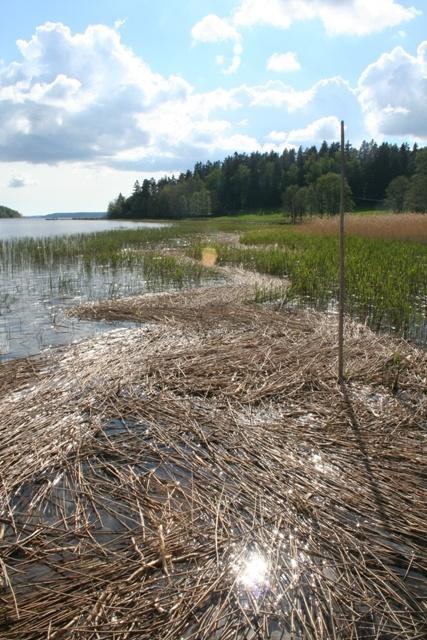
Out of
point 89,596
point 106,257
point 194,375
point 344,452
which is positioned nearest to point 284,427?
point 344,452

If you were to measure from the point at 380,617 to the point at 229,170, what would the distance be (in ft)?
358

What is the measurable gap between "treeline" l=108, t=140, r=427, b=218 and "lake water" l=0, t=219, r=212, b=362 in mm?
44161

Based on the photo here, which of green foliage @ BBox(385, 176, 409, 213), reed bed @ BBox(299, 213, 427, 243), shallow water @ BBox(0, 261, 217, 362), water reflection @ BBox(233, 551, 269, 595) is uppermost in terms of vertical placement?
green foliage @ BBox(385, 176, 409, 213)

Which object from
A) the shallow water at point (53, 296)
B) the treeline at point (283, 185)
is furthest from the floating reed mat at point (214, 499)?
the treeline at point (283, 185)

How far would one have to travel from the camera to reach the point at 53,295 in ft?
41.3

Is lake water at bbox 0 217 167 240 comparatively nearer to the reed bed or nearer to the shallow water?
the shallow water

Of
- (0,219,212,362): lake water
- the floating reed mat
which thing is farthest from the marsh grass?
(0,219,212,362): lake water

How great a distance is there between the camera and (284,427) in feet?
15.2

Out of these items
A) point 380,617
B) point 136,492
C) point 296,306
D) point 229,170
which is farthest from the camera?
point 229,170

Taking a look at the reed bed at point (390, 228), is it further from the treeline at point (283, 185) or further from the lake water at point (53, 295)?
the treeline at point (283, 185)

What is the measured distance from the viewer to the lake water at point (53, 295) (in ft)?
27.6

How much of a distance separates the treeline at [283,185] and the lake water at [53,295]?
44161mm

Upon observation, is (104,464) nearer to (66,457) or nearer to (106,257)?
(66,457)

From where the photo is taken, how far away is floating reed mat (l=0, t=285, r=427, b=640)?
2562 mm
